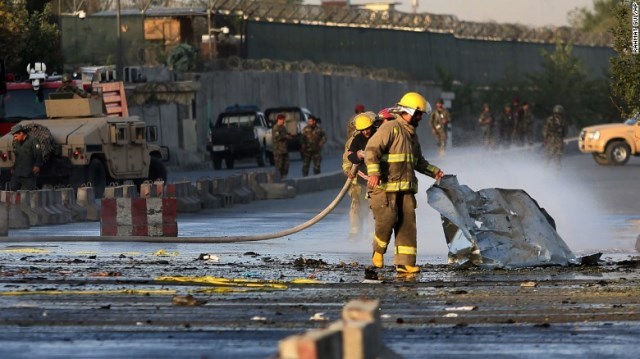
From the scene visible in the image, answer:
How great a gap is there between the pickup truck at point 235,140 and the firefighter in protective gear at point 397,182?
115ft

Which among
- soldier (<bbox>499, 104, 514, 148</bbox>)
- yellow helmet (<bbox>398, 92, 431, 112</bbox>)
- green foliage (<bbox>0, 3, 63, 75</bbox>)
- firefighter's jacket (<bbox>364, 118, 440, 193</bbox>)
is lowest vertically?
soldier (<bbox>499, 104, 514, 148</bbox>)

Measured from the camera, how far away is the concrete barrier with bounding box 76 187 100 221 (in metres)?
26.4

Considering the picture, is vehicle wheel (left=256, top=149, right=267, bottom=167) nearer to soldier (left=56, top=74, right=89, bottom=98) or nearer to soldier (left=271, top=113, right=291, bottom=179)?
soldier (left=271, top=113, right=291, bottom=179)

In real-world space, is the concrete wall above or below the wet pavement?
above

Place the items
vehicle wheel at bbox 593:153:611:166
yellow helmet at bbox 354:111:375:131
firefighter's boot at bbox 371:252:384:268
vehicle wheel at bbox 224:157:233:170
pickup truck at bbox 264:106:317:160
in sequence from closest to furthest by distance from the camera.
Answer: firefighter's boot at bbox 371:252:384:268
yellow helmet at bbox 354:111:375:131
vehicle wheel at bbox 593:153:611:166
vehicle wheel at bbox 224:157:233:170
pickup truck at bbox 264:106:317:160

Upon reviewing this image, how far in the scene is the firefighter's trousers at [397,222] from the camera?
16.0m

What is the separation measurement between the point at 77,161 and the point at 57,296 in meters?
18.6

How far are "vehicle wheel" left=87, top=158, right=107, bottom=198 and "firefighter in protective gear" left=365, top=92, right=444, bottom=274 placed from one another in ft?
53.9

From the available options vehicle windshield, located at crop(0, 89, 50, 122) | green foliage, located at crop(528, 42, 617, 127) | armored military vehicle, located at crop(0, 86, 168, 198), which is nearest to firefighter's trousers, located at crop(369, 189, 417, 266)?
armored military vehicle, located at crop(0, 86, 168, 198)

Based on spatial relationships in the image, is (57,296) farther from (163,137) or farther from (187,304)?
(163,137)

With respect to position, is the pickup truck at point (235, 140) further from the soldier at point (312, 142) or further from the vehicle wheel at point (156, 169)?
the vehicle wheel at point (156, 169)

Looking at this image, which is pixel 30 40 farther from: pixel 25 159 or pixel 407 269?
pixel 407 269

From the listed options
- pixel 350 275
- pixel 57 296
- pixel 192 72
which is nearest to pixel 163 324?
pixel 57 296

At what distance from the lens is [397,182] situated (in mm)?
16141
